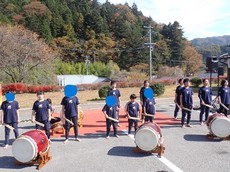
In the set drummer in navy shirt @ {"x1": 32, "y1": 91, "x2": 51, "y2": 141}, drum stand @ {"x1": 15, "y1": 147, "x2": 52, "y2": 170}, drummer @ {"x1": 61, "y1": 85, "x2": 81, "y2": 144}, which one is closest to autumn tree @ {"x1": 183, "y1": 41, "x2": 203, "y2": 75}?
drummer @ {"x1": 61, "y1": 85, "x2": 81, "y2": 144}

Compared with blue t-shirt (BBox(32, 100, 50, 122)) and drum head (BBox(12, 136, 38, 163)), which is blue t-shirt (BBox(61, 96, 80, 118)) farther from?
drum head (BBox(12, 136, 38, 163))

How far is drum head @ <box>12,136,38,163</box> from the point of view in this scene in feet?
19.3

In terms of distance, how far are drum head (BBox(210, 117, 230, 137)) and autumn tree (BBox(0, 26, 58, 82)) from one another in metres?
25.5

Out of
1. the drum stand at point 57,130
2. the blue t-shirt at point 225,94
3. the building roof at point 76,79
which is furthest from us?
the building roof at point 76,79

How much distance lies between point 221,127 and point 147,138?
2.45m

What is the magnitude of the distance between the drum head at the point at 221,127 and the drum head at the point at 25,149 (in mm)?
4804

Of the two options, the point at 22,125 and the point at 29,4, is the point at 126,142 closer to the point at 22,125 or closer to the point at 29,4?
the point at 22,125

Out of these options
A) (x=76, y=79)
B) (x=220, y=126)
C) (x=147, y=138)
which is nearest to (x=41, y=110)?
(x=147, y=138)

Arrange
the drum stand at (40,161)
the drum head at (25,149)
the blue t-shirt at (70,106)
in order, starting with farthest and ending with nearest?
the blue t-shirt at (70,106), the drum stand at (40,161), the drum head at (25,149)

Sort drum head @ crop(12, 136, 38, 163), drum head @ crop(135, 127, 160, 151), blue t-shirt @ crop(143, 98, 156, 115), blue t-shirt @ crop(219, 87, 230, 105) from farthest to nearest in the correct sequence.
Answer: blue t-shirt @ crop(219, 87, 230, 105) < blue t-shirt @ crop(143, 98, 156, 115) < drum head @ crop(135, 127, 160, 151) < drum head @ crop(12, 136, 38, 163)

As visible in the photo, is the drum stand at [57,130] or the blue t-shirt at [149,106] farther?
the drum stand at [57,130]

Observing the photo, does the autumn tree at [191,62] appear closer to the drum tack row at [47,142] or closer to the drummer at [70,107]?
the drum tack row at [47,142]

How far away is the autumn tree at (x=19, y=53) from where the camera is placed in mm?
28567

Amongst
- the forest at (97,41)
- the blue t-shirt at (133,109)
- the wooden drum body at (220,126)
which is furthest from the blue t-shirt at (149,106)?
the forest at (97,41)
